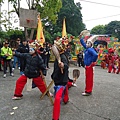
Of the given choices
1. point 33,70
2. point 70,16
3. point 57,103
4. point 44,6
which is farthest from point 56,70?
point 70,16

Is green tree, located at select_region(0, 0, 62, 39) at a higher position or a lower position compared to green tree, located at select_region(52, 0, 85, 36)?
lower

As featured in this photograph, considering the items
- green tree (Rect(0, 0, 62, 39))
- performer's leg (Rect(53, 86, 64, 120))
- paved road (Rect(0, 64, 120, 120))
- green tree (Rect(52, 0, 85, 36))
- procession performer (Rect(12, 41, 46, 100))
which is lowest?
paved road (Rect(0, 64, 120, 120))

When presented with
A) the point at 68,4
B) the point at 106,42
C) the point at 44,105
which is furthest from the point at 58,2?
the point at 68,4

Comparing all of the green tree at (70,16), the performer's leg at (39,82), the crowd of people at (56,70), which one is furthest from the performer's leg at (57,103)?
the green tree at (70,16)

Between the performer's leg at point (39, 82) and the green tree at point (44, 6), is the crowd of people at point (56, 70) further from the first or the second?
the green tree at point (44, 6)

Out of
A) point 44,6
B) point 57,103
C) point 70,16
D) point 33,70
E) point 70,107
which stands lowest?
point 70,107

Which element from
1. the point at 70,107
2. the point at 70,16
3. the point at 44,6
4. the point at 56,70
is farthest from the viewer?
the point at 70,16

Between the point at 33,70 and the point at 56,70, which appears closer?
the point at 56,70

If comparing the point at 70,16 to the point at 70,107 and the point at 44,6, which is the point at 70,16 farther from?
the point at 70,107

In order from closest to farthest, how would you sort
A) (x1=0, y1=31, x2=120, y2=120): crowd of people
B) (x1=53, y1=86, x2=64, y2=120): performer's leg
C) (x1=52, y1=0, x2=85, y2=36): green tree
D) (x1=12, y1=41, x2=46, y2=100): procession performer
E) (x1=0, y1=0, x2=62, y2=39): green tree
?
1. (x1=53, y1=86, x2=64, y2=120): performer's leg
2. (x1=0, y1=31, x2=120, y2=120): crowd of people
3. (x1=12, y1=41, x2=46, y2=100): procession performer
4. (x1=0, y1=0, x2=62, y2=39): green tree
5. (x1=52, y1=0, x2=85, y2=36): green tree

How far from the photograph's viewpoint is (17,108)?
461 cm

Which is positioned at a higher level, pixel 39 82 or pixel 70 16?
pixel 70 16

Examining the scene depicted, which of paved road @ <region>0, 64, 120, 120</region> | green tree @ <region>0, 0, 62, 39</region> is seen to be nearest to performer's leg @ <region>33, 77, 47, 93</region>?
paved road @ <region>0, 64, 120, 120</region>

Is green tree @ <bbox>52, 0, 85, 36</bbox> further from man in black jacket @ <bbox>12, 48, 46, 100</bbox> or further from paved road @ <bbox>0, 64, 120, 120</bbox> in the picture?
man in black jacket @ <bbox>12, 48, 46, 100</bbox>
